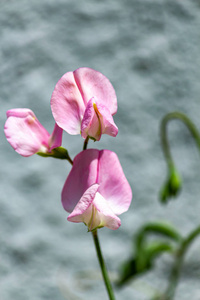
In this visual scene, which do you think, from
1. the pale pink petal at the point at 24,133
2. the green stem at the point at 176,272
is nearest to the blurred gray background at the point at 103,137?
the green stem at the point at 176,272

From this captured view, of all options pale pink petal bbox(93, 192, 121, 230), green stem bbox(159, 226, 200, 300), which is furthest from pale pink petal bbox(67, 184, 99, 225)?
green stem bbox(159, 226, 200, 300)

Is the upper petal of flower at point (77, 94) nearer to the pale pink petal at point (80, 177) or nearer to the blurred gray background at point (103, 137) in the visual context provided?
the pale pink petal at point (80, 177)

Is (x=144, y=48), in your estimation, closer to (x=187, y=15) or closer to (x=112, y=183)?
(x=187, y=15)

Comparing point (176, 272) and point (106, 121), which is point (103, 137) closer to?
point (176, 272)

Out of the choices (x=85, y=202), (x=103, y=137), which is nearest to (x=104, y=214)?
(x=85, y=202)

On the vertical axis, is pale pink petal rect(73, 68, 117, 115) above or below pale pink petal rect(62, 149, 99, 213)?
above

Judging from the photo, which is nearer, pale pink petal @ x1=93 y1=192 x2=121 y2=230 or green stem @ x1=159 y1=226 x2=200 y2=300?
pale pink petal @ x1=93 y1=192 x2=121 y2=230

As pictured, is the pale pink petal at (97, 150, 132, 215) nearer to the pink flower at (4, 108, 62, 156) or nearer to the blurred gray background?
the pink flower at (4, 108, 62, 156)
